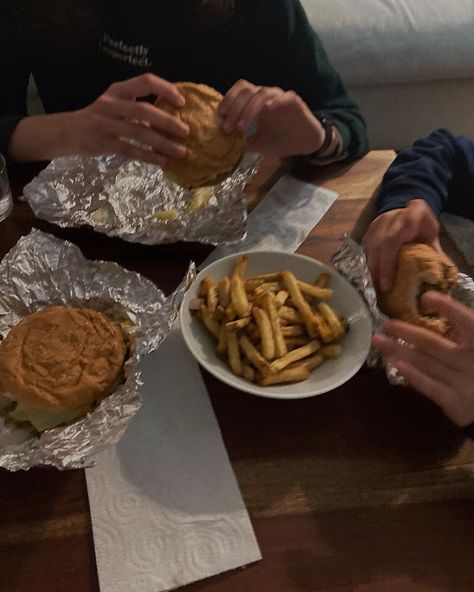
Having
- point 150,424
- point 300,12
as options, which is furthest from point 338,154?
point 150,424

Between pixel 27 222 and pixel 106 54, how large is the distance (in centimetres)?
44

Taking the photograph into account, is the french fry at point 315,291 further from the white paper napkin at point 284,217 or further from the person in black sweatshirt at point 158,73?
the person in black sweatshirt at point 158,73

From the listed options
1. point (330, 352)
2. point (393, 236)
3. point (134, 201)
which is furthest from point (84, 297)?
point (393, 236)

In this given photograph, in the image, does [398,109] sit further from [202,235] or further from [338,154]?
[202,235]

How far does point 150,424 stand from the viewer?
77 centimetres

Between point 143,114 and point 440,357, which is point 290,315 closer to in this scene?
point 440,357

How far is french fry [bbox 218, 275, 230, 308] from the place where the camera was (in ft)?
2.78

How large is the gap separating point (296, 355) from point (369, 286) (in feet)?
0.61

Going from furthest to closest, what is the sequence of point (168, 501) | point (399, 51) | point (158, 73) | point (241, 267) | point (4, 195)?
point (399, 51)
point (158, 73)
point (4, 195)
point (241, 267)
point (168, 501)

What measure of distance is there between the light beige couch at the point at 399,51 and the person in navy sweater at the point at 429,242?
954 mm

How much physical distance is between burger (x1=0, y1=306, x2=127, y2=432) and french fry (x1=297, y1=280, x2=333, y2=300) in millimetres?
275

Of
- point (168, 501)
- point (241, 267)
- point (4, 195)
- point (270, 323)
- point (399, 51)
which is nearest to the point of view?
point (168, 501)

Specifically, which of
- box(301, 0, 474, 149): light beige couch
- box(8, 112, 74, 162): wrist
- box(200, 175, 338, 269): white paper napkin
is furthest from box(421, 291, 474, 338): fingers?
box(301, 0, 474, 149): light beige couch

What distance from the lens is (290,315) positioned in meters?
0.84
